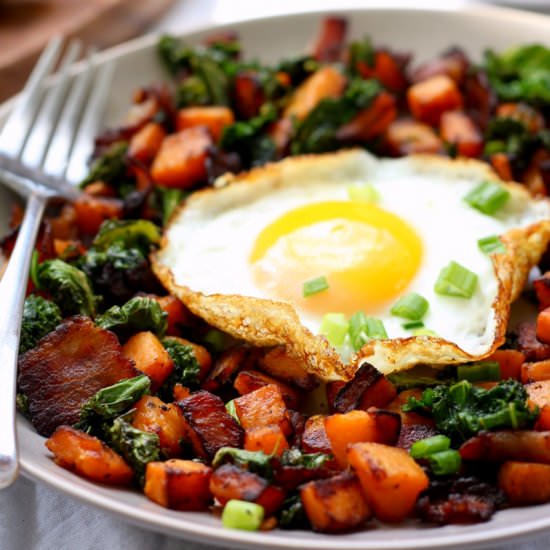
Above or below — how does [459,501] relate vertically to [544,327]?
below

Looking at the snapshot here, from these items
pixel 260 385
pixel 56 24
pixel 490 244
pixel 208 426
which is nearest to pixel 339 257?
pixel 490 244

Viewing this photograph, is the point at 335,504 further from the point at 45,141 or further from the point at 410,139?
the point at 45,141

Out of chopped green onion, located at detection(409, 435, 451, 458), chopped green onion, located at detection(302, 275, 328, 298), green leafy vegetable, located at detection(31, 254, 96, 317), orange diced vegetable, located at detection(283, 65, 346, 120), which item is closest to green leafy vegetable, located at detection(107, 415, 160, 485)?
green leafy vegetable, located at detection(31, 254, 96, 317)

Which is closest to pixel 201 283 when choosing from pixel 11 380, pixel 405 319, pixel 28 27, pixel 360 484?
pixel 405 319

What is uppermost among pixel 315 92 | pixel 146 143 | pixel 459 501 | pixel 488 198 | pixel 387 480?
pixel 315 92

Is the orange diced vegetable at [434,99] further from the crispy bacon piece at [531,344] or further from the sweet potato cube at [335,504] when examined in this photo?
the sweet potato cube at [335,504]

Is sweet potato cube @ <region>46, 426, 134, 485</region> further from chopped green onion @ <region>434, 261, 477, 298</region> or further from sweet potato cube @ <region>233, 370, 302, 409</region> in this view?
chopped green onion @ <region>434, 261, 477, 298</region>

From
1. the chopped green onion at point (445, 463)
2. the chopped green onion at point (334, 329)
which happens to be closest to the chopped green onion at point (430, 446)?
the chopped green onion at point (445, 463)

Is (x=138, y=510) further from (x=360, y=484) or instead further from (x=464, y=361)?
(x=464, y=361)
